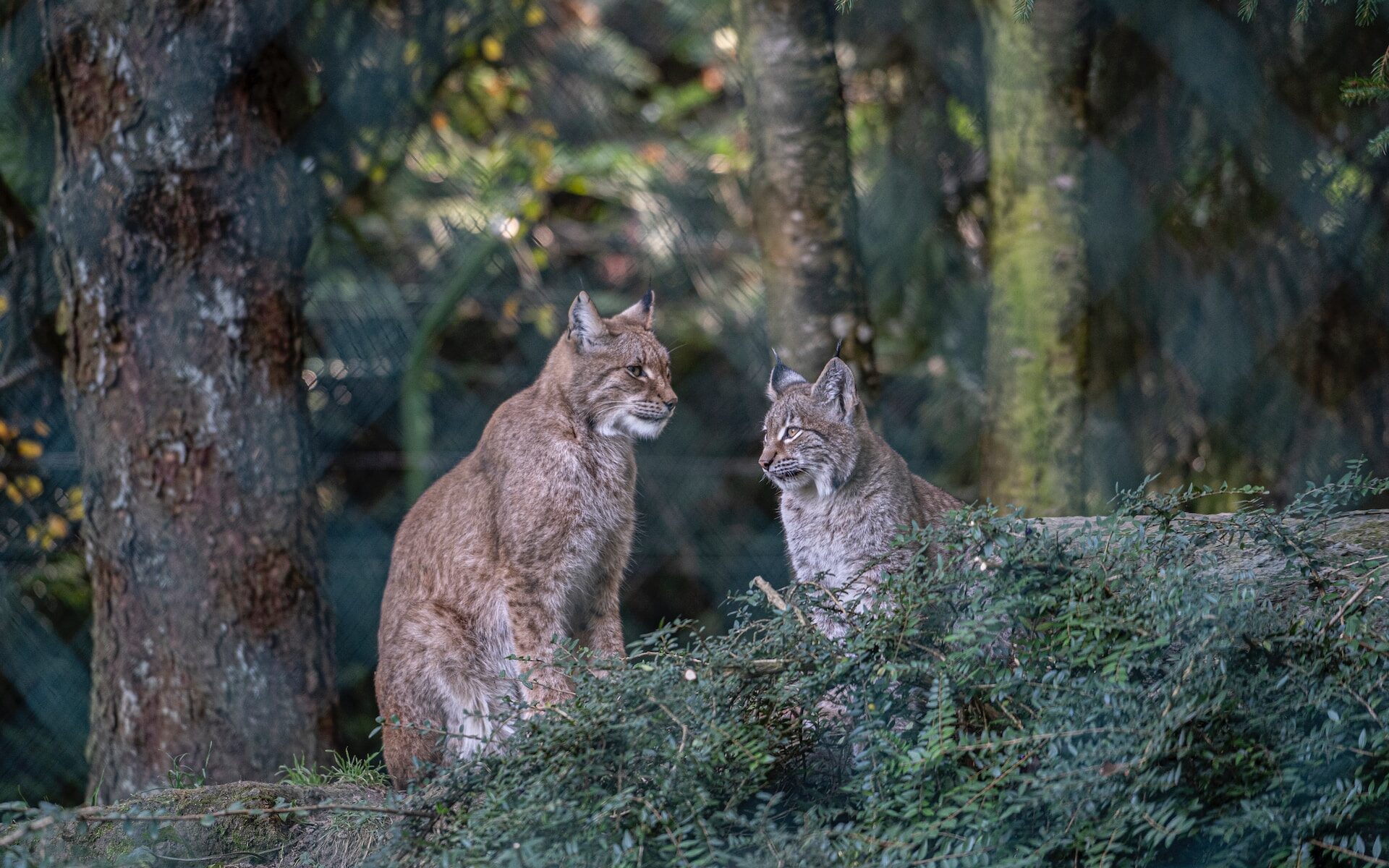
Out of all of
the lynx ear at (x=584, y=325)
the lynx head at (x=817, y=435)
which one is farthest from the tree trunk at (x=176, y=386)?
the lynx head at (x=817, y=435)

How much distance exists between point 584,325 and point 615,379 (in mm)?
151

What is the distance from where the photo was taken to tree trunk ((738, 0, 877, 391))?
300cm

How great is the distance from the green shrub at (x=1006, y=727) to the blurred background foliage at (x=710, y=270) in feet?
4.74

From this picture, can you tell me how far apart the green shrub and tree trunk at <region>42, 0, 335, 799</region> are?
1.44m

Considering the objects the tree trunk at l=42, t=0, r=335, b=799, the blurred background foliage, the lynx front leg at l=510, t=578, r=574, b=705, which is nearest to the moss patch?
the lynx front leg at l=510, t=578, r=574, b=705

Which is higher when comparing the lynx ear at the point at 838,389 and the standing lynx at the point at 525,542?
the lynx ear at the point at 838,389

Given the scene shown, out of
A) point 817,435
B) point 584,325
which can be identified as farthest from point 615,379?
point 817,435

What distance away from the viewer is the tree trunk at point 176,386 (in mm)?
2914

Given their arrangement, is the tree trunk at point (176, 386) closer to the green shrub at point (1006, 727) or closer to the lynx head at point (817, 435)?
the lynx head at point (817, 435)

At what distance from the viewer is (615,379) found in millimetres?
2926

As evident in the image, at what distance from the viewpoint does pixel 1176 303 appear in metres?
3.96

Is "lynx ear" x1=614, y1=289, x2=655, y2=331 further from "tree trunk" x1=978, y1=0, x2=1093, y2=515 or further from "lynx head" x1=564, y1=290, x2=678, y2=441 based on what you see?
"tree trunk" x1=978, y1=0, x2=1093, y2=515

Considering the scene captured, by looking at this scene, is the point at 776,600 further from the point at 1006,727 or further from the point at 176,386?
the point at 176,386

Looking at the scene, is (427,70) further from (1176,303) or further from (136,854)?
(136,854)
